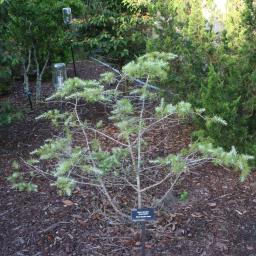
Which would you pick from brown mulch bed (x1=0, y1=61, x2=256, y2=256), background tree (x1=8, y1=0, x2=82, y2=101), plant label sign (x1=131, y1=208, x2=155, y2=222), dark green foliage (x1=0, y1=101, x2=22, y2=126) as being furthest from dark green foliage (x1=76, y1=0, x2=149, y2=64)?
plant label sign (x1=131, y1=208, x2=155, y2=222)

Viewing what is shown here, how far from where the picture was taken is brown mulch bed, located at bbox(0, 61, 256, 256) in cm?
316

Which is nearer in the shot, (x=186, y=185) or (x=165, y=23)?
(x=186, y=185)

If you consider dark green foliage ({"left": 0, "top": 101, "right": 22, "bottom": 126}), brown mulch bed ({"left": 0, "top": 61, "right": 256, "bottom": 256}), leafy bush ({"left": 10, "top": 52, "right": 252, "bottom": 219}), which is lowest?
brown mulch bed ({"left": 0, "top": 61, "right": 256, "bottom": 256})

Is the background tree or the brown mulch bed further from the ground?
the background tree

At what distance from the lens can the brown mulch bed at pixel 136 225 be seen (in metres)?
3.16

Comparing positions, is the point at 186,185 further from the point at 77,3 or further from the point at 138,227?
the point at 77,3

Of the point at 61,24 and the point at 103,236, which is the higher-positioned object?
the point at 61,24

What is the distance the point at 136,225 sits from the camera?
3.41 m

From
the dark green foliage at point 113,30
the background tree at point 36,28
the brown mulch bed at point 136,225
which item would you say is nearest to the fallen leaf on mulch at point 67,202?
the brown mulch bed at point 136,225

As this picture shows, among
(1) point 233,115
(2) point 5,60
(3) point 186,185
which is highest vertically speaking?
(2) point 5,60

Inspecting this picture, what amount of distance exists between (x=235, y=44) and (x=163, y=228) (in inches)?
82.8

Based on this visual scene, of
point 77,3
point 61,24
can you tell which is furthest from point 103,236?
point 77,3

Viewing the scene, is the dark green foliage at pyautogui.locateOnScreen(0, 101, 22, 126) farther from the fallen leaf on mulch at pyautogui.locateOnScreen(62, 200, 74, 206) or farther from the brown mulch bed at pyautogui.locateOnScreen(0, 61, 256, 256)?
the fallen leaf on mulch at pyautogui.locateOnScreen(62, 200, 74, 206)

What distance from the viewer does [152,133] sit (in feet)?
16.7
